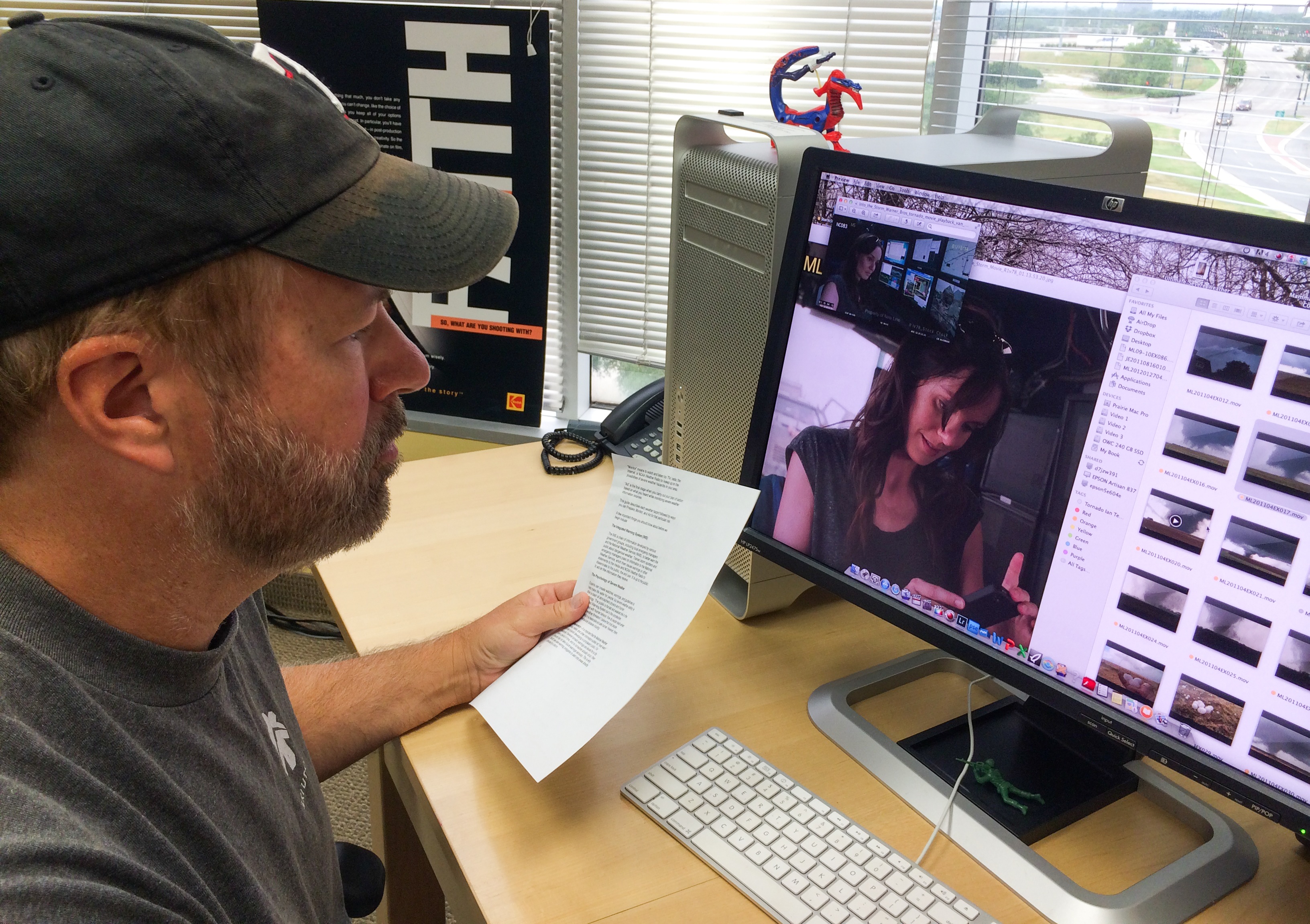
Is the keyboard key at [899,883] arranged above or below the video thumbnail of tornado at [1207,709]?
below

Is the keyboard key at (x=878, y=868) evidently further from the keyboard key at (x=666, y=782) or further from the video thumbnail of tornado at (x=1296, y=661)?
the video thumbnail of tornado at (x=1296, y=661)

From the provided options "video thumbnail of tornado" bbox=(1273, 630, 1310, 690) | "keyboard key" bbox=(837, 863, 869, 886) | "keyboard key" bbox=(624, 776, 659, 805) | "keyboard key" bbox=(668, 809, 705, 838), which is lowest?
"keyboard key" bbox=(624, 776, 659, 805)

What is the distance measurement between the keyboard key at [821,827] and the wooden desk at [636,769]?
0.12 ft

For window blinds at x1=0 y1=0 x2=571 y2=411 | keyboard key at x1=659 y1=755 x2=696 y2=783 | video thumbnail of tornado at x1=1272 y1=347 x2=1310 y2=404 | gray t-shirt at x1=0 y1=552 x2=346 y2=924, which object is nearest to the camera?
gray t-shirt at x1=0 y1=552 x2=346 y2=924

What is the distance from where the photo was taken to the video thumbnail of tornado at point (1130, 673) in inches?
27.7

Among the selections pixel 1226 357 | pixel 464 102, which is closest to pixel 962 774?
pixel 1226 357

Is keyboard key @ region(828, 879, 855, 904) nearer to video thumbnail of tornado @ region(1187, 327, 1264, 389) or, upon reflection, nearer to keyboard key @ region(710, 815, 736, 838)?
keyboard key @ region(710, 815, 736, 838)

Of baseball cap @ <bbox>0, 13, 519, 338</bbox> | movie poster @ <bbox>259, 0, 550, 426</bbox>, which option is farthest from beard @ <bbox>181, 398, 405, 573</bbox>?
movie poster @ <bbox>259, 0, 550, 426</bbox>

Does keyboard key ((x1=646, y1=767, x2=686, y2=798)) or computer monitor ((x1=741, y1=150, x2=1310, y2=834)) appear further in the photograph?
keyboard key ((x1=646, y1=767, x2=686, y2=798))

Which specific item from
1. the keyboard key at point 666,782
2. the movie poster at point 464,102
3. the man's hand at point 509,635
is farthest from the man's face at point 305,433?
the movie poster at point 464,102

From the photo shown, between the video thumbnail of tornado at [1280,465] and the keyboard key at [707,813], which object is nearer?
the video thumbnail of tornado at [1280,465]

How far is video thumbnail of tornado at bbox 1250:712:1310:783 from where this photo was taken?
2.10ft

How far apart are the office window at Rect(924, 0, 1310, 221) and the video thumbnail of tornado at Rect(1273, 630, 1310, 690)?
3.29ft

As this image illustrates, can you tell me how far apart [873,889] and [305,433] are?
1.76ft
